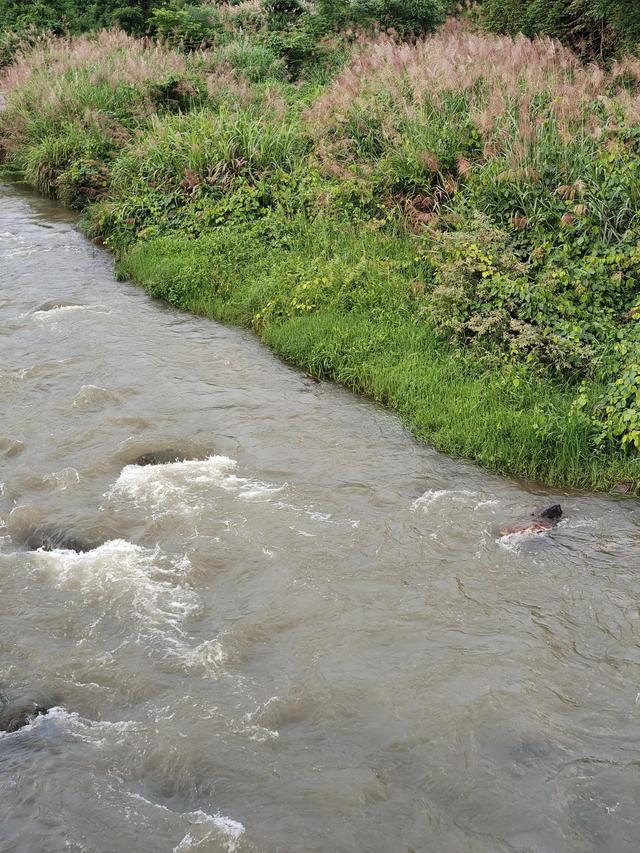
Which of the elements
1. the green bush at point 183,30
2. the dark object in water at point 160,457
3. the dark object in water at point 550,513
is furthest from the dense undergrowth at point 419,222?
the green bush at point 183,30

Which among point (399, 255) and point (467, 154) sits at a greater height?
point (467, 154)

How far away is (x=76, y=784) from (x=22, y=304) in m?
8.97

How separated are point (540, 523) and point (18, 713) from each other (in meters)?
4.03

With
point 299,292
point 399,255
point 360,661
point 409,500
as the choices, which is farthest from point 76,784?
point 399,255

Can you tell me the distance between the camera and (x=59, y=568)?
22.4ft

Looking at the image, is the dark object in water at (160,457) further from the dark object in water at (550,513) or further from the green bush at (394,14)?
the green bush at (394,14)

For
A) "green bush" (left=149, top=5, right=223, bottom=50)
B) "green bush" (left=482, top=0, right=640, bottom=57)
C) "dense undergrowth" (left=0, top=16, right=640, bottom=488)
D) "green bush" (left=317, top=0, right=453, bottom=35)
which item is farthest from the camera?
"green bush" (left=149, top=5, right=223, bottom=50)

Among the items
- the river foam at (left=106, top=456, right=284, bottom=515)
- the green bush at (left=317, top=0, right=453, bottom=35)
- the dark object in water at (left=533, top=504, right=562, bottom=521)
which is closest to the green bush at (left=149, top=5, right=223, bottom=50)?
the green bush at (left=317, top=0, right=453, bottom=35)

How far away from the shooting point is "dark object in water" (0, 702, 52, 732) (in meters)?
5.29

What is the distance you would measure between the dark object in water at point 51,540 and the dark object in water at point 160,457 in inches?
51.6

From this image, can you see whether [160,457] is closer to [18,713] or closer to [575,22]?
[18,713]

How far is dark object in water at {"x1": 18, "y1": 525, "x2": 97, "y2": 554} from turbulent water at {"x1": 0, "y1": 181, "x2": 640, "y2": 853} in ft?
0.09

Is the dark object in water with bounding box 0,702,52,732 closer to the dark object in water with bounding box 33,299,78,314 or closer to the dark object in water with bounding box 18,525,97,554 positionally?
the dark object in water with bounding box 18,525,97,554

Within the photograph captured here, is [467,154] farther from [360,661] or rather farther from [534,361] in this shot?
[360,661]
